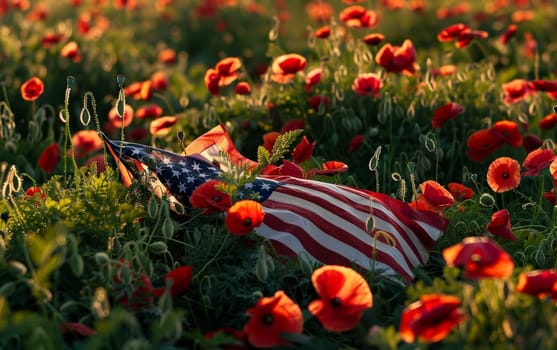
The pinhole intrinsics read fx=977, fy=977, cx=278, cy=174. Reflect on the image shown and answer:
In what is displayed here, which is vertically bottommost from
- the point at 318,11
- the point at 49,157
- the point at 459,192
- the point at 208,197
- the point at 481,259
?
the point at 318,11

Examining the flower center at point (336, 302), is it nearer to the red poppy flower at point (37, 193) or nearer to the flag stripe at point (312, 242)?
the flag stripe at point (312, 242)

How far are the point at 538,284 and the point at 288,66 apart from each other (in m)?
2.24

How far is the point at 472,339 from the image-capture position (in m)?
2.29

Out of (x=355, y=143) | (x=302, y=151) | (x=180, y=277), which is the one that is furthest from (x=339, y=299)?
(x=355, y=143)

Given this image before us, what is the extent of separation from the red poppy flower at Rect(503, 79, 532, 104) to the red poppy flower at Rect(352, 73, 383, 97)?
608 millimetres

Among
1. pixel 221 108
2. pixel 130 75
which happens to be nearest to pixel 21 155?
pixel 221 108

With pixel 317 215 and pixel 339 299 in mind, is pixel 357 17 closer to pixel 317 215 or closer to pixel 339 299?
pixel 317 215

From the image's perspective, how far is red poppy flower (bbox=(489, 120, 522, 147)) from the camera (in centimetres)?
381

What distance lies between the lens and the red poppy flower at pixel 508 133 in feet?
12.5

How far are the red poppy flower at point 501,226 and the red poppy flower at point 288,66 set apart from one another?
1.38 metres

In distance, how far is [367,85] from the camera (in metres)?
4.39

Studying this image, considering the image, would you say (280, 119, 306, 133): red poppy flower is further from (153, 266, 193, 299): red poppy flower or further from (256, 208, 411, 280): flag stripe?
(153, 266, 193, 299): red poppy flower

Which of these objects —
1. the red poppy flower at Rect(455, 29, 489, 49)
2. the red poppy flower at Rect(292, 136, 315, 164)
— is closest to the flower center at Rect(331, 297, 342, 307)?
the red poppy flower at Rect(292, 136, 315, 164)

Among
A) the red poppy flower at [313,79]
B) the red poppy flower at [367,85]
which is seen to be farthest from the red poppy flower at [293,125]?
the red poppy flower at [367,85]
